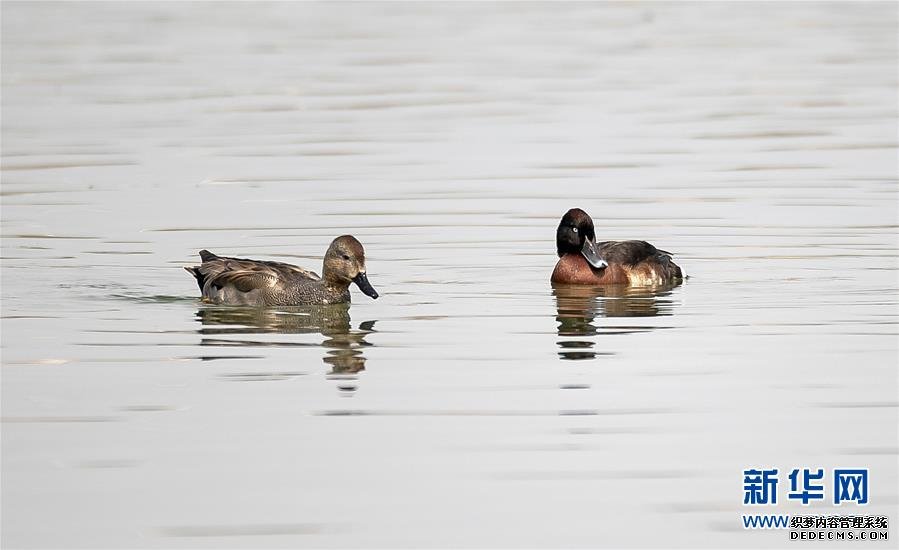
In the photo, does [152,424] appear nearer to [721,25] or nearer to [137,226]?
[137,226]

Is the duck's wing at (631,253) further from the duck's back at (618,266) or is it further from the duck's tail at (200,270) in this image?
the duck's tail at (200,270)

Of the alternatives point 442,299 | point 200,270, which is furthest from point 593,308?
point 200,270

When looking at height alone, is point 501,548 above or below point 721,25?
below

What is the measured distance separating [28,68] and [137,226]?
12.9 metres

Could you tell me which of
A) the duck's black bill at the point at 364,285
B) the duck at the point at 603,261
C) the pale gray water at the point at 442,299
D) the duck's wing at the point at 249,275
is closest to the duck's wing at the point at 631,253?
the duck at the point at 603,261

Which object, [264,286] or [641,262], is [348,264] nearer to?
[264,286]

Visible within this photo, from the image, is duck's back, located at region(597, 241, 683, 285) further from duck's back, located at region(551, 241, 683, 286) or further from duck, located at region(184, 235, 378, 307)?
duck, located at region(184, 235, 378, 307)

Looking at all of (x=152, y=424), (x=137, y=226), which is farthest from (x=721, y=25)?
(x=152, y=424)

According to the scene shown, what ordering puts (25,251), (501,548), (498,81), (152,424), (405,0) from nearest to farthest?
(501,548) → (152,424) → (25,251) → (498,81) → (405,0)

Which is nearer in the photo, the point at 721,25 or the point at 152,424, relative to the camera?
the point at 152,424

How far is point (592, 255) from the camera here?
15.3 metres

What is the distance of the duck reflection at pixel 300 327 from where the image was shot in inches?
477

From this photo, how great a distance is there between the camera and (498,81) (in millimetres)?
28047

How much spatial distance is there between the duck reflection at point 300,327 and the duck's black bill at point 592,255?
2285mm
